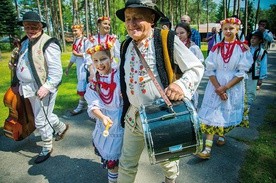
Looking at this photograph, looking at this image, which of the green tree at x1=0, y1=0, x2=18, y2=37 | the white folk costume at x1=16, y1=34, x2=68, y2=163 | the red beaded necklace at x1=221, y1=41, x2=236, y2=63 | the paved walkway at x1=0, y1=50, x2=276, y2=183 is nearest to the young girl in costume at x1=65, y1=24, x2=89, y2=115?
the paved walkway at x1=0, y1=50, x2=276, y2=183

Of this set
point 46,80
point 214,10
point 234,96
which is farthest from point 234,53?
point 214,10

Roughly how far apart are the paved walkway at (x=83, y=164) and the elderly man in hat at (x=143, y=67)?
3.58 ft

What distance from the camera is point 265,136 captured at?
4414mm

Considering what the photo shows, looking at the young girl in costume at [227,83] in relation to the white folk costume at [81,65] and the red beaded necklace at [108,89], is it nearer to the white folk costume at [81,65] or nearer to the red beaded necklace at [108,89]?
the red beaded necklace at [108,89]

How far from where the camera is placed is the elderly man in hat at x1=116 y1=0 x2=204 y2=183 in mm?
2138

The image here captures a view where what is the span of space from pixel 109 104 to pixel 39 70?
1583 millimetres

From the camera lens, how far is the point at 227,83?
3.89 m

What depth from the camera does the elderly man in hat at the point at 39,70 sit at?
3.76 m

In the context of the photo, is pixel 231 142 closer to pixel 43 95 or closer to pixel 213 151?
pixel 213 151

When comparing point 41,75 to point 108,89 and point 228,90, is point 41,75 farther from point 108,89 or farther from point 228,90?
point 228,90

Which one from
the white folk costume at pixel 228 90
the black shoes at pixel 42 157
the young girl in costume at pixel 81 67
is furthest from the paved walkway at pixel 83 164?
the young girl in costume at pixel 81 67

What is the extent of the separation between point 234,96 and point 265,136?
117cm

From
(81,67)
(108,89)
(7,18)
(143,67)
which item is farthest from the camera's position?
(7,18)

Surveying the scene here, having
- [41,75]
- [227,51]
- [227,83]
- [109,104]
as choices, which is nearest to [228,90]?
[227,83]
